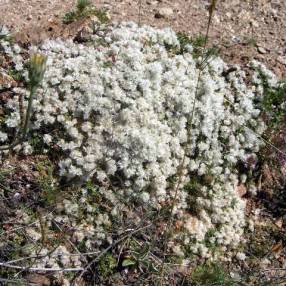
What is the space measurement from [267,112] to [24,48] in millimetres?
2801

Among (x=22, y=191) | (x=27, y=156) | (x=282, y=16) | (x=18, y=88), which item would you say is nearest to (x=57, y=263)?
(x=22, y=191)

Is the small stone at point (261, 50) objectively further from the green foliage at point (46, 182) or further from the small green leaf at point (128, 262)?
the small green leaf at point (128, 262)

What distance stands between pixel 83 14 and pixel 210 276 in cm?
333

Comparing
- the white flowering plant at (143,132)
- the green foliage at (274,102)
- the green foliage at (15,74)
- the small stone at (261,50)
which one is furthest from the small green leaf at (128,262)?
the small stone at (261,50)

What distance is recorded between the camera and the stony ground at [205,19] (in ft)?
21.4

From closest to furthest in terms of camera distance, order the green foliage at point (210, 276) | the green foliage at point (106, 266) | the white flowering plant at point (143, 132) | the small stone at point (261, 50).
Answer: the green foliage at point (210, 276) < the green foliage at point (106, 266) < the white flowering plant at point (143, 132) < the small stone at point (261, 50)

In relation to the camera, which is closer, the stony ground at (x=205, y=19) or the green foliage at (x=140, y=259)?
the green foliage at (x=140, y=259)

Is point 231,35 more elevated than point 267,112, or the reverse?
point 231,35

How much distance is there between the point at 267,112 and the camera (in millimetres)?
6238

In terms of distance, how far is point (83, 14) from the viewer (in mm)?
6410

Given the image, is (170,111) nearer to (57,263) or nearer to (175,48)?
(175,48)

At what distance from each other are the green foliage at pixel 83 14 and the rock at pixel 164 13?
27.9 inches

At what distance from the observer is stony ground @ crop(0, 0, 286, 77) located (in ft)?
21.4

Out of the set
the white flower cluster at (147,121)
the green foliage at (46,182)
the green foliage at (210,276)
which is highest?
the white flower cluster at (147,121)
